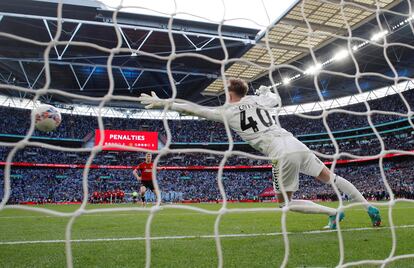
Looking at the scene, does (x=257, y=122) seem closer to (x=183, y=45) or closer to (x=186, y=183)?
(x=183, y=45)

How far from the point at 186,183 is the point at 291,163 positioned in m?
38.7

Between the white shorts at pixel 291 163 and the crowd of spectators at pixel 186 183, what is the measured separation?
29.3 metres

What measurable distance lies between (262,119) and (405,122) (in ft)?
122

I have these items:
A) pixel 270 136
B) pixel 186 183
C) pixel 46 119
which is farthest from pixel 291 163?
pixel 186 183

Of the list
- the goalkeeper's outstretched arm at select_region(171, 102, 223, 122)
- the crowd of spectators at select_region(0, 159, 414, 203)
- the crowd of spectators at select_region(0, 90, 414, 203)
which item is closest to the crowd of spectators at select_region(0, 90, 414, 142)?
the crowd of spectators at select_region(0, 90, 414, 203)

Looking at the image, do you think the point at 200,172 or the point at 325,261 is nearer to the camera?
the point at 325,261

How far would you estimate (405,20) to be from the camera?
787 inches

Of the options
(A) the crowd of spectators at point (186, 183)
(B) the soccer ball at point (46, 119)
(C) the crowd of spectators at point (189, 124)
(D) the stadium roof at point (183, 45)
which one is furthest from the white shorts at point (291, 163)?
(C) the crowd of spectators at point (189, 124)

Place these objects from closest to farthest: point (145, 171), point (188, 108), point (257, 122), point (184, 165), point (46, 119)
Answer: point (188, 108) → point (257, 122) → point (46, 119) → point (145, 171) → point (184, 165)

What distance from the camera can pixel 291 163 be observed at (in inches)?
164

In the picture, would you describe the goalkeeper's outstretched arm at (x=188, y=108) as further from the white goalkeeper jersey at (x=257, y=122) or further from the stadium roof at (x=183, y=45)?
the stadium roof at (x=183, y=45)

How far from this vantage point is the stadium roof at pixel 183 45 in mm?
17953

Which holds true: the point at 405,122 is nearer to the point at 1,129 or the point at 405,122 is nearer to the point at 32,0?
the point at 32,0

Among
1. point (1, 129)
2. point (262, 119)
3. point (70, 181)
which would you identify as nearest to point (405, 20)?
point (262, 119)
